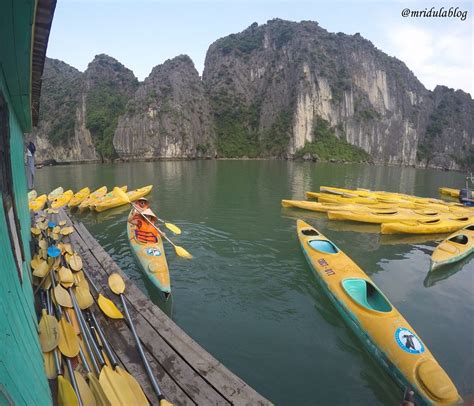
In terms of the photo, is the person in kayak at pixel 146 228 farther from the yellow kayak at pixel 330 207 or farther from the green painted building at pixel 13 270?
the yellow kayak at pixel 330 207

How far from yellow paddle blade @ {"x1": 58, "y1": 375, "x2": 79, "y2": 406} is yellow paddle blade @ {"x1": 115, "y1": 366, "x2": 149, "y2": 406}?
1.65 feet

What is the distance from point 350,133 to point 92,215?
261 feet

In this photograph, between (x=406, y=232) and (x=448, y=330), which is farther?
(x=406, y=232)

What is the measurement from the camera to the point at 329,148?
249 feet

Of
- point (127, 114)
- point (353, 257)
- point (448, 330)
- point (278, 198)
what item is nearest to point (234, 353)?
point (448, 330)

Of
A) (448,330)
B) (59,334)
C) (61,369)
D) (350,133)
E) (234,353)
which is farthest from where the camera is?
(350,133)

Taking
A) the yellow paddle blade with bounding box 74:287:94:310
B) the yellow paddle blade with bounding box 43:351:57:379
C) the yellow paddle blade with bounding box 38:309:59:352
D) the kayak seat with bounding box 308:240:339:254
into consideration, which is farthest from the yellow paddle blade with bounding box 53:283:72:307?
the kayak seat with bounding box 308:240:339:254

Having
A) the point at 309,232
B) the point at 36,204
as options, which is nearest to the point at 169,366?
the point at 309,232

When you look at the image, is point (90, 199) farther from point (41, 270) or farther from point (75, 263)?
point (41, 270)

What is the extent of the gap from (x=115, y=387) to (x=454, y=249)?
1056cm

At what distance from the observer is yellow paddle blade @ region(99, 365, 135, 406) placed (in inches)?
127

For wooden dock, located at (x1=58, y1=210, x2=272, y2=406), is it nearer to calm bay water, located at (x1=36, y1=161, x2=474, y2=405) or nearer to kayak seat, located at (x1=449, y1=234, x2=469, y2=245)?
calm bay water, located at (x1=36, y1=161, x2=474, y2=405)

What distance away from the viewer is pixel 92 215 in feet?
46.5

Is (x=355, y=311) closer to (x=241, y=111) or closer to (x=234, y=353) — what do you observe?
(x=234, y=353)
